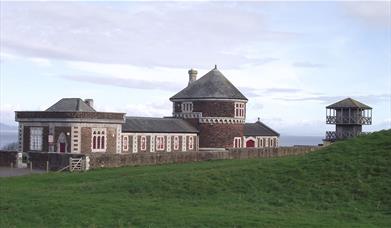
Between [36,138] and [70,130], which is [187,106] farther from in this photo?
[36,138]

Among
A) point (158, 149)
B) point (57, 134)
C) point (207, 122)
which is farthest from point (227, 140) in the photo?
point (57, 134)

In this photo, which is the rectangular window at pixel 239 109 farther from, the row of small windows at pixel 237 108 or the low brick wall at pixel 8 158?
the low brick wall at pixel 8 158

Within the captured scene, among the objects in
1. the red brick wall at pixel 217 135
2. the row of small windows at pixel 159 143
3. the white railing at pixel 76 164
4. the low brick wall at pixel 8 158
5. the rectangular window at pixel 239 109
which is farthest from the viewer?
the rectangular window at pixel 239 109

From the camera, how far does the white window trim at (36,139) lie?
174 feet

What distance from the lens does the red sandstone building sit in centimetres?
5153

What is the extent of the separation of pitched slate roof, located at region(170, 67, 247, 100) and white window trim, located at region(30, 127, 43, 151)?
62.2 ft

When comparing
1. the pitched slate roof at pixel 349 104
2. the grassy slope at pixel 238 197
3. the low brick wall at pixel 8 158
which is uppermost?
the pitched slate roof at pixel 349 104

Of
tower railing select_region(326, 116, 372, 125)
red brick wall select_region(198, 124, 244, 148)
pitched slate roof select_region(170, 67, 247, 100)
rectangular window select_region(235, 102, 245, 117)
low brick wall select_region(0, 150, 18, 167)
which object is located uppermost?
pitched slate roof select_region(170, 67, 247, 100)

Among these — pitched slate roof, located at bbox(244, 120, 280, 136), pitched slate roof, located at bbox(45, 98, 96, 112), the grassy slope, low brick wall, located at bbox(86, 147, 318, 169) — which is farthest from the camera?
pitched slate roof, located at bbox(244, 120, 280, 136)

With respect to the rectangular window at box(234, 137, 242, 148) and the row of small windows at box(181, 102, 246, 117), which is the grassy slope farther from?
the rectangular window at box(234, 137, 242, 148)

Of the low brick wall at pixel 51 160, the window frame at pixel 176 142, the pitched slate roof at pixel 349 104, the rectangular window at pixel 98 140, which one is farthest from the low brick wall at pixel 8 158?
the pitched slate roof at pixel 349 104

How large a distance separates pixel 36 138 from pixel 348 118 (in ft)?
122

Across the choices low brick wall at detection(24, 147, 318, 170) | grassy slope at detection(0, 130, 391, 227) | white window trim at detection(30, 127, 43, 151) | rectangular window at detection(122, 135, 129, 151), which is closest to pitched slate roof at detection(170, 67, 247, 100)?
low brick wall at detection(24, 147, 318, 170)

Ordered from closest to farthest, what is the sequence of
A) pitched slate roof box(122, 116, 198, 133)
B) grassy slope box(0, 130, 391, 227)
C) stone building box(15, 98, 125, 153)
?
grassy slope box(0, 130, 391, 227) → stone building box(15, 98, 125, 153) → pitched slate roof box(122, 116, 198, 133)
